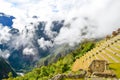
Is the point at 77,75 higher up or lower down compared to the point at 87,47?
Result: higher up

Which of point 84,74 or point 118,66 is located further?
point 118,66

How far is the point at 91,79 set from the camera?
5453 centimetres

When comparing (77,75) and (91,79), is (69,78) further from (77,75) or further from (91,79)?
(91,79)

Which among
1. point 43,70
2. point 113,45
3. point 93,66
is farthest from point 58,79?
point 43,70

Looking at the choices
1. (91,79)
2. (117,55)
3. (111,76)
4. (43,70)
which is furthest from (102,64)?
(43,70)

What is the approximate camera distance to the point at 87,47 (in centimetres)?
18425

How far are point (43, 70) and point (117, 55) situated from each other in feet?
205

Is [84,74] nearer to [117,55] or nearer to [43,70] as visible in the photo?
[117,55]

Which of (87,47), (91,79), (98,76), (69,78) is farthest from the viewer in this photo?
(87,47)

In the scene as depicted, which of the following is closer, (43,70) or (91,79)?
(91,79)

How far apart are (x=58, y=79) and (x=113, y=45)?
70701mm

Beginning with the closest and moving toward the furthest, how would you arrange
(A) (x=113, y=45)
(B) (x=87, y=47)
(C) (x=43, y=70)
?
(A) (x=113, y=45)
(C) (x=43, y=70)
(B) (x=87, y=47)

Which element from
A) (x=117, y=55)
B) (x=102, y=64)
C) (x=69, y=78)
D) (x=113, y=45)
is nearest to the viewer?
(x=69, y=78)

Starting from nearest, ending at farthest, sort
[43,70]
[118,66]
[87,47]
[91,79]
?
[91,79] < [118,66] < [43,70] < [87,47]
